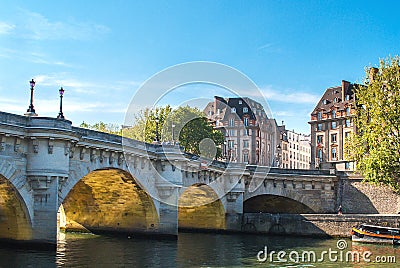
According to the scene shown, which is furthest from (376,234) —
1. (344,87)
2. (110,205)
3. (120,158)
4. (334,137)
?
(344,87)

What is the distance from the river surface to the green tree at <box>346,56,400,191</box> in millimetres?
8279

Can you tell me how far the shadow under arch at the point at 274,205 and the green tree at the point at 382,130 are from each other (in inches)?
514

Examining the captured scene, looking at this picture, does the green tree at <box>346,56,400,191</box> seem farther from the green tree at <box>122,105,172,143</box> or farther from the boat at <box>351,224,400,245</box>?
the green tree at <box>122,105,172,143</box>

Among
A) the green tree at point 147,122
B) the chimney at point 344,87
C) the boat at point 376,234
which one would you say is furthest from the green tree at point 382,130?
the chimney at point 344,87

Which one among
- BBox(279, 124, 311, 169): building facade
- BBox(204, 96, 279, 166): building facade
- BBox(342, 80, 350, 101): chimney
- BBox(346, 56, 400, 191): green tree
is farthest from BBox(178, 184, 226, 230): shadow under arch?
BBox(279, 124, 311, 169): building facade

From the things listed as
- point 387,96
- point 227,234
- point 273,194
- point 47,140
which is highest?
point 387,96

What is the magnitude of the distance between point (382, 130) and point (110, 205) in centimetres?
2614

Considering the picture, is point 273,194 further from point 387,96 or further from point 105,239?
point 105,239

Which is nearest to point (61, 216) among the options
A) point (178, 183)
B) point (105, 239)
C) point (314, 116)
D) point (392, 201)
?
point (105, 239)

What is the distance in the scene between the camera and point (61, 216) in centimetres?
5175

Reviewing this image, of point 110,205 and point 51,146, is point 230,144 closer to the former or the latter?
point 110,205

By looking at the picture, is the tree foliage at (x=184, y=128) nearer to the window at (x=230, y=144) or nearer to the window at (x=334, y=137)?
the window at (x=230, y=144)

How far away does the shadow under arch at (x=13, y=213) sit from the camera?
3089 centimetres

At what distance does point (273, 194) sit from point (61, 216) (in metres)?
23.9
